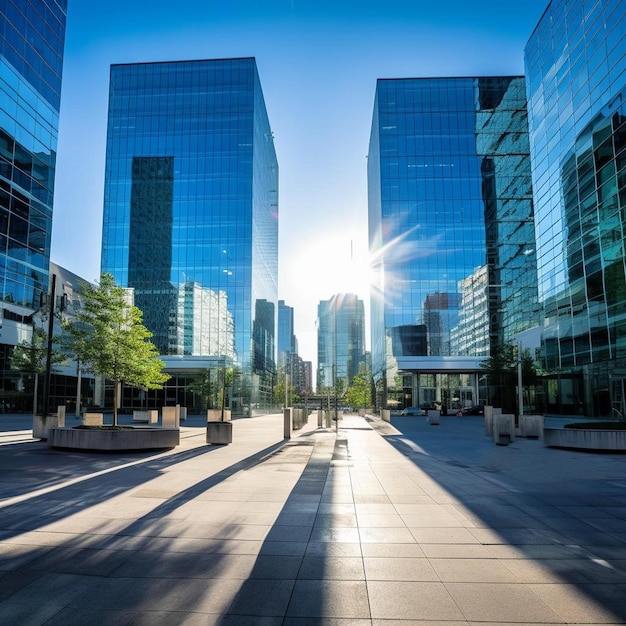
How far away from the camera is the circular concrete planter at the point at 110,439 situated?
57.0ft

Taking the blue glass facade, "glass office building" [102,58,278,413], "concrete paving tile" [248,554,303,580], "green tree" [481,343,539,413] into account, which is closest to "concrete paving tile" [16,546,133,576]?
"concrete paving tile" [248,554,303,580]

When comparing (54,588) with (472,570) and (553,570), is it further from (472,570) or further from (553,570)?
(553,570)

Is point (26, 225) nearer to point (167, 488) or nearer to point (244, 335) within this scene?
point (244, 335)

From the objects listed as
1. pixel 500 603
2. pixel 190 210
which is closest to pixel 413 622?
pixel 500 603

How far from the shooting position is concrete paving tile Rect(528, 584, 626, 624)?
4.66 m

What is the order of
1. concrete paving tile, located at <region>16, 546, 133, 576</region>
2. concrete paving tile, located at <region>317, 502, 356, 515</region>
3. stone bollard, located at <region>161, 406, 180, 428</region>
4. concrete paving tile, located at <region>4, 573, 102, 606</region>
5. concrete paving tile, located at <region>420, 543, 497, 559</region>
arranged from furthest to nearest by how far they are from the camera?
stone bollard, located at <region>161, 406, 180, 428</region>
concrete paving tile, located at <region>317, 502, 356, 515</region>
concrete paving tile, located at <region>420, 543, 497, 559</region>
concrete paving tile, located at <region>16, 546, 133, 576</region>
concrete paving tile, located at <region>4, 573, 102, 606</region>

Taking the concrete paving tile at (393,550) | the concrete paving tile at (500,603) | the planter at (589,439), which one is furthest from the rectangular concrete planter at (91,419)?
the concrete paving tile at (500,603)

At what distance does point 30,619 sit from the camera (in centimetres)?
454

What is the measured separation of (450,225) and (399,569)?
8033 centimetres

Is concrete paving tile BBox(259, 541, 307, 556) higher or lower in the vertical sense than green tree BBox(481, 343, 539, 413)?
lower

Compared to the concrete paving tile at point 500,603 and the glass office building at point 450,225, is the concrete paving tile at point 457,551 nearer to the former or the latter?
the concrete paving tile at point 500,603

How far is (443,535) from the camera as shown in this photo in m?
7.54

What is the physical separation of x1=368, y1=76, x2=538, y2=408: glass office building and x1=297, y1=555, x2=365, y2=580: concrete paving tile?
70081mm

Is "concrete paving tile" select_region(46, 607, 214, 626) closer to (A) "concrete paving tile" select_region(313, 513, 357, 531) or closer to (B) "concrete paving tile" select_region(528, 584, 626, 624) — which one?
(B) "concrete paving tile" select_region(528, 584, 626, 624)
